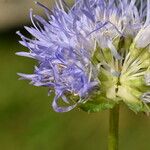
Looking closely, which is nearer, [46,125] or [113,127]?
[113,127]

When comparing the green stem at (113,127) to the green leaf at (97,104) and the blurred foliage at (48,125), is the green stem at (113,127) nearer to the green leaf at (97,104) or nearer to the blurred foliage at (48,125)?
the green leaf at (97,104)

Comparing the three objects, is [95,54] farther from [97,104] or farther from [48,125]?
[48,125]

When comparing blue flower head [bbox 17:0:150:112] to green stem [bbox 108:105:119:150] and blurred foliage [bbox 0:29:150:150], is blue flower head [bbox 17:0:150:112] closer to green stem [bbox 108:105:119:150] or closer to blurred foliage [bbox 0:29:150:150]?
green stem [bbox 108:105:119:150]

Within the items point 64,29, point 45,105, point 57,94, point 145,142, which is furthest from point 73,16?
point 45,105

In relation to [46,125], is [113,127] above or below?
below

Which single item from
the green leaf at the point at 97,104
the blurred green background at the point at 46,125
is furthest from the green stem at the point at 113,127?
the blurred green background at the point at 46,125

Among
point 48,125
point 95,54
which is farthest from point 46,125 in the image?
point 95,54
